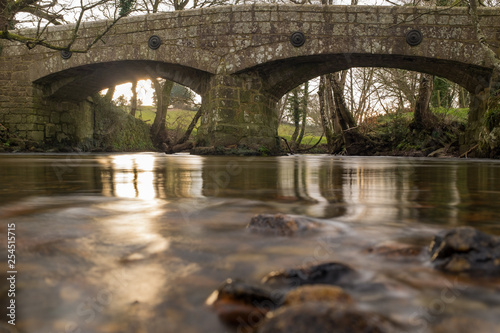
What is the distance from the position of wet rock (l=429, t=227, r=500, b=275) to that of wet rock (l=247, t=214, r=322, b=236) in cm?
28

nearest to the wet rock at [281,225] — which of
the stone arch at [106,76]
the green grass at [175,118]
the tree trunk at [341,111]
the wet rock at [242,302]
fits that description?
the wet rock at [242,302]

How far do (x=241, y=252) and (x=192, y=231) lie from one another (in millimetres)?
205

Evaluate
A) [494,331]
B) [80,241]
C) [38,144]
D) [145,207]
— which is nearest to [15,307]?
[80,241]

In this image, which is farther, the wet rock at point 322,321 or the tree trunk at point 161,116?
the tree trunk at point 161,116

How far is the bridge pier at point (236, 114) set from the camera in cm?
870

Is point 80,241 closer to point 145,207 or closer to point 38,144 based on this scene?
point 145,207

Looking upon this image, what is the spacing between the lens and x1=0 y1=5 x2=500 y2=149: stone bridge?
26.8 feet

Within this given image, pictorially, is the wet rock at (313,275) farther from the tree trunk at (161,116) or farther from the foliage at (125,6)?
the tree trunk at (161,116)

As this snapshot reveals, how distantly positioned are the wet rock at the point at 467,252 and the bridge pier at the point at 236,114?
8.07 meters

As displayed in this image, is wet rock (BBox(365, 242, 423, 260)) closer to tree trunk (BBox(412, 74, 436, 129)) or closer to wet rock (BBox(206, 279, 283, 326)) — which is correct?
wet rock (BBox(206, 279, 283, 326))

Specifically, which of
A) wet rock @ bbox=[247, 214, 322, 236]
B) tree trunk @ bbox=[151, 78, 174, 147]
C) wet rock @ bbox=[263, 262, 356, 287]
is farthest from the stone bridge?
wet rock @ bbox=[263, 262, 356, 287]

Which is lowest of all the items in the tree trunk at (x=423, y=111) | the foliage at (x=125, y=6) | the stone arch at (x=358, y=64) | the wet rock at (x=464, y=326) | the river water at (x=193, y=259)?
the wet rock at (x=464, y=326)

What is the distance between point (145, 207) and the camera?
1.20 m

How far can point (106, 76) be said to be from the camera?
1102cm
